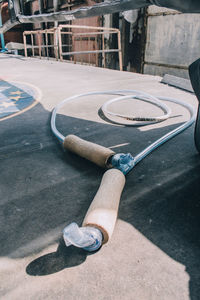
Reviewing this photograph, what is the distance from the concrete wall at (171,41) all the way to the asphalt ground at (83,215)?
606cm

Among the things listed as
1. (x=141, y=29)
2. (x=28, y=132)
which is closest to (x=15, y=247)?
(x=28, y=132)

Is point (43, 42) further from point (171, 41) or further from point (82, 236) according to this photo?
point (82, 236)

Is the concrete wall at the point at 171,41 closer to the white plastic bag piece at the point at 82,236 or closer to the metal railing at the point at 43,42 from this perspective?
the metal railing at the point at 43,42

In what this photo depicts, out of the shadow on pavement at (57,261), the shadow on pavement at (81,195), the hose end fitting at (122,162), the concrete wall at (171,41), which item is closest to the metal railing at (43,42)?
the concrete wall at (171,41)

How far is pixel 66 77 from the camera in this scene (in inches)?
248

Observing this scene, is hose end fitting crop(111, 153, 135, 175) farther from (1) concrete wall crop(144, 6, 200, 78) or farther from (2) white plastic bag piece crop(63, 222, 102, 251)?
(1) concrete wall crop(144, 6, 200, 78)

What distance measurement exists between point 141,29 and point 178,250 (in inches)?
387

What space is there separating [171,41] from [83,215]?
8419mm

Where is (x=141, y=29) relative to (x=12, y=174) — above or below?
above

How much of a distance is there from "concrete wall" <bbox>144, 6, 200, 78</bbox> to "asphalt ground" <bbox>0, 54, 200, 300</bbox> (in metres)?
6.06

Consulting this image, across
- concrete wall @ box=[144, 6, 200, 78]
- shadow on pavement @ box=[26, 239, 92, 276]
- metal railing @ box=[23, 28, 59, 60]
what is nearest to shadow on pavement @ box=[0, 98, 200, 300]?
shadow on pavement @ box=[26, 239, 92, 276]

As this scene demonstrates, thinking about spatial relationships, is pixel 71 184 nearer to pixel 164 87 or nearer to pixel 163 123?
pixel 163 123

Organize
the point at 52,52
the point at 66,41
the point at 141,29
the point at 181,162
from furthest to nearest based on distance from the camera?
the point at 52,52 < the point at 66,41 < the point at 141,29 < the point at 181,162

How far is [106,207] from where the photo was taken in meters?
1.22
